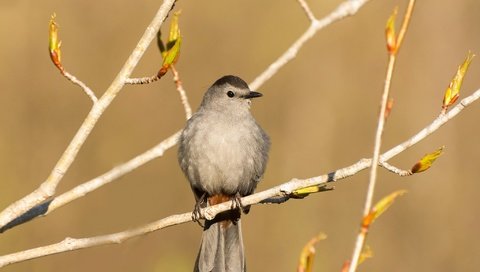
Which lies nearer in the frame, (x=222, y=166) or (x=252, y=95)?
(x=222, y=166)

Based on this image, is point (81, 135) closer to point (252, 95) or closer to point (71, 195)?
point (71, 195)

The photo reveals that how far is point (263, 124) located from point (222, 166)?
368cm

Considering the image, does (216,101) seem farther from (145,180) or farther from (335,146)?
(335,146)

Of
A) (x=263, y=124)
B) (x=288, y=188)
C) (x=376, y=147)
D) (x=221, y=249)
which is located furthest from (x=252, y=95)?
(x=376, y=147)

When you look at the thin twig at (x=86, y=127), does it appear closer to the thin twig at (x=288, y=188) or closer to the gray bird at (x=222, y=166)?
the thin twig at (x=288, y=188)

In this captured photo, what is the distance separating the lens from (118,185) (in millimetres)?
8422

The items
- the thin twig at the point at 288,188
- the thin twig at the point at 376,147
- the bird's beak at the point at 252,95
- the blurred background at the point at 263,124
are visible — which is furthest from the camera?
the blurred background at the point at 263,124

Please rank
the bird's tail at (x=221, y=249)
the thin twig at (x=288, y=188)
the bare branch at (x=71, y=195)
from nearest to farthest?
the thin twig at (x=288, y=188), the bare branch at (x=71, y=195), the bird's tail at (x=221, y=249)

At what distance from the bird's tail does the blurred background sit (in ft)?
4.83

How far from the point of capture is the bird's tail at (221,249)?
543 centimetres

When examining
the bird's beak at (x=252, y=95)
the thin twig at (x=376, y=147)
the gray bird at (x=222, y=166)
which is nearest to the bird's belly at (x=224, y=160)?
the gray bird at (x=222, y=166)

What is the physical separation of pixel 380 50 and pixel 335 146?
1.52m

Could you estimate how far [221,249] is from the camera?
18.2 ft

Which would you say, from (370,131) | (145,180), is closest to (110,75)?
(145,180)
